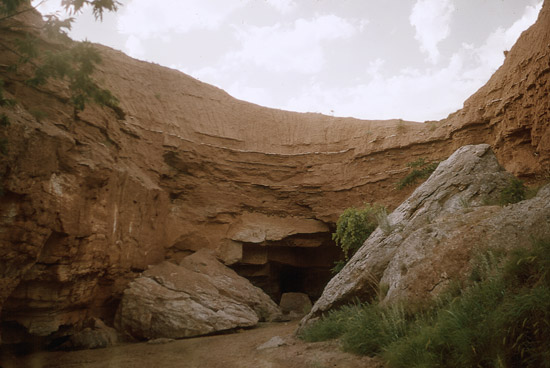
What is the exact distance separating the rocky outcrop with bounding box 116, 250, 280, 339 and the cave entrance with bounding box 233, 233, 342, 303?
310 cm

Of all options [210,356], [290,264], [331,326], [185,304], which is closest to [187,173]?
[185,304]

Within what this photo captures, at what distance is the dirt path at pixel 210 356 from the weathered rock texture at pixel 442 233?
1316 mm

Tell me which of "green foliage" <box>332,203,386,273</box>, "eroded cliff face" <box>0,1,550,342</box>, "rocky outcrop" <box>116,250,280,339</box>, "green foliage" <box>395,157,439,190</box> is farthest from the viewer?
"green foliage" <box>395,157,439,190</box>

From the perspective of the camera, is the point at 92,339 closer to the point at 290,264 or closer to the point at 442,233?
the point at 442,233

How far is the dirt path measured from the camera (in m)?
5.18

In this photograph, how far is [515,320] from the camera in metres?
3.14

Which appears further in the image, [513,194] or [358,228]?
[358,228]

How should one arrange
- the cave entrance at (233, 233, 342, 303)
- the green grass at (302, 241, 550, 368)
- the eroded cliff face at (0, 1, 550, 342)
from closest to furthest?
the green grass at (302, 241, 550, 368)
the eroded cliff face at (0, 1, 550, 342)
the cave entrance at (233, 233, 342, 303)

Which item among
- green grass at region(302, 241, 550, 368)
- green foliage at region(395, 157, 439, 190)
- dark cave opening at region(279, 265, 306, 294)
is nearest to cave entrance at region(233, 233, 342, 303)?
dark cave opening at region(279, 265, 306, 294)

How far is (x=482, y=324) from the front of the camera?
334 cm

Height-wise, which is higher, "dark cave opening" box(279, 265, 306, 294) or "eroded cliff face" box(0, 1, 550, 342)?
"eroded cliff face" box(0, 1, 550, 342)

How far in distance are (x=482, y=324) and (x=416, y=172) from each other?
1242cm

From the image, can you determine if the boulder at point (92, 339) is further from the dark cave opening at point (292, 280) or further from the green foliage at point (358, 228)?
the dark cave opening at point (292, 280)

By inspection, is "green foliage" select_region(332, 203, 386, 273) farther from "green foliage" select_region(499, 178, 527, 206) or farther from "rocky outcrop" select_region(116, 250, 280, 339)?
"green foliage" select_region(499, 178, 527, 206)
